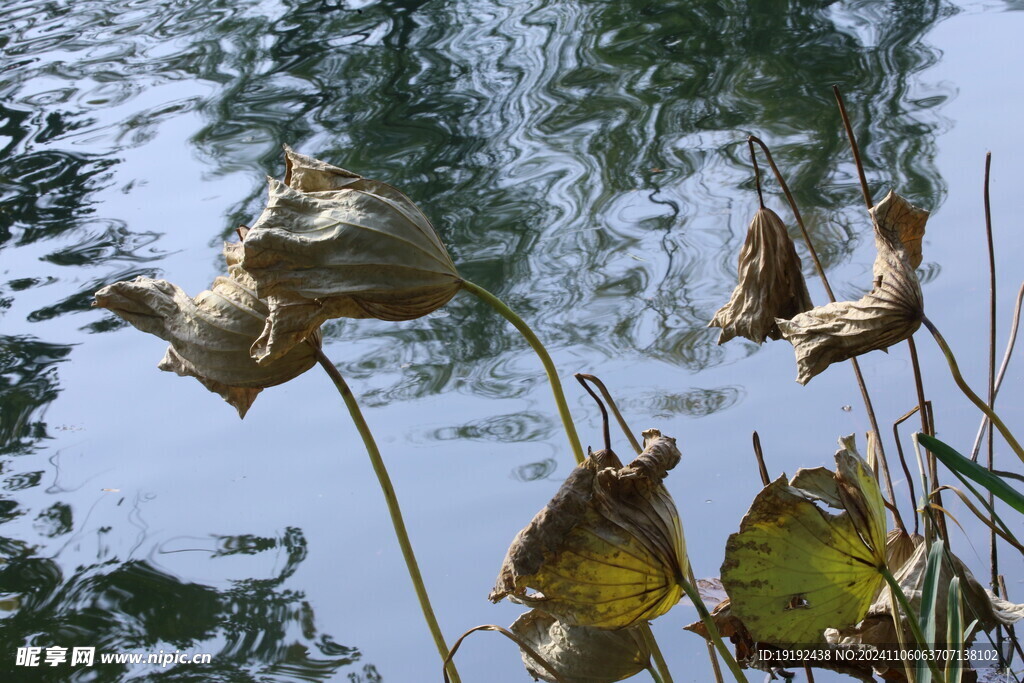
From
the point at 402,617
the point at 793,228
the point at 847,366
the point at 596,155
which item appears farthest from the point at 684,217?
the point at 402,617

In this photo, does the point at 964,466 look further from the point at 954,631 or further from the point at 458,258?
the point at 458,258

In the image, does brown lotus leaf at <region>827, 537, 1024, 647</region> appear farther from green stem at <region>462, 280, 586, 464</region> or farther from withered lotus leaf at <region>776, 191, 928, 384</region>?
green stem at <region>462, 280, 586, 464</region>

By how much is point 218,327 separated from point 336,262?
4.7 inches

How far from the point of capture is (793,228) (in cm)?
185

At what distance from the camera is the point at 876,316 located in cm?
74

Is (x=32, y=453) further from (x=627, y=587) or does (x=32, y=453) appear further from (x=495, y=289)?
(x=627, y=587)

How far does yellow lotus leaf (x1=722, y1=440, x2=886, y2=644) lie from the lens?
0.67 meters

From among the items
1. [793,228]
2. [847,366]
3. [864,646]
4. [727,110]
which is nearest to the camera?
[864,646]

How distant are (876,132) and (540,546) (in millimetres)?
1795

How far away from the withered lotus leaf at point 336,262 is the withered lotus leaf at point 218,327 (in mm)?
46

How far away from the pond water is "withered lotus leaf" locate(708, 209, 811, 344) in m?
0.39

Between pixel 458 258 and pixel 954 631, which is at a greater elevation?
pixel 954 631

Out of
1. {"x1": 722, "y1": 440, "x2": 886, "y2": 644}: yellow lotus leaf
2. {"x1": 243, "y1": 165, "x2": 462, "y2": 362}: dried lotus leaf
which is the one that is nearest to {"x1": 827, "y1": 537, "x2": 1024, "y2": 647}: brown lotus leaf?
{"x1": 722, "y1": 440, "x2": 886, "y2": 644}: yellow lotus leaf

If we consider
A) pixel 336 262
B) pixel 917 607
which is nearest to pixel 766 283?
pixel 917 607
